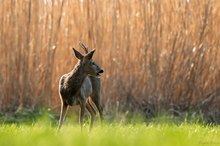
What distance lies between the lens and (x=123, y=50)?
8.28 m

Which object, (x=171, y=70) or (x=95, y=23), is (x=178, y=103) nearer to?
(x=171, y=70)

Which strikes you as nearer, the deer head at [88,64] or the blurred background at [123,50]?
the deer head at [88,64]

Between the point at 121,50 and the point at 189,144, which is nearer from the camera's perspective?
the point at 189,144

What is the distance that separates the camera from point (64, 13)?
838cm

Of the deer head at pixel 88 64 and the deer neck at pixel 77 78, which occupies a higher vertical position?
the deer head at pixel 88 64

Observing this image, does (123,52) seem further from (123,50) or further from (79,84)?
(79,84)

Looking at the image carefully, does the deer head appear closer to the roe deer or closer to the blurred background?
the roe deer

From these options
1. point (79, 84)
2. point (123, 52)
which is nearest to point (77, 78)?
point (79, 84)

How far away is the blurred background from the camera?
819 centimetres

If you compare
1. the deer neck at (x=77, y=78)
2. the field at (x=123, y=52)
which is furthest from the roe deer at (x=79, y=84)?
the field at (x=123, y=52)

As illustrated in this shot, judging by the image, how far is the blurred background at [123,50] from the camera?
8188 millimetres

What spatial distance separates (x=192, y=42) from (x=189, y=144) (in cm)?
432

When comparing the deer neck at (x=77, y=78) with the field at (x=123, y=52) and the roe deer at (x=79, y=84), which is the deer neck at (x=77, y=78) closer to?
the roe deer at (x=79, y=84)

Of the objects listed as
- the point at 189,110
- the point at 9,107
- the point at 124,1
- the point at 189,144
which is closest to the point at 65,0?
the point at 124,1
